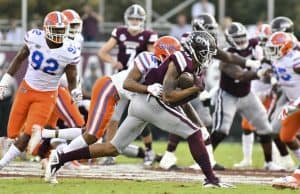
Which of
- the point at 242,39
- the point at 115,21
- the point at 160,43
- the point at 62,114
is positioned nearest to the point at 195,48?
the point at 160,43

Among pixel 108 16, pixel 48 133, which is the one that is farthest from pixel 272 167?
pixel 108 16

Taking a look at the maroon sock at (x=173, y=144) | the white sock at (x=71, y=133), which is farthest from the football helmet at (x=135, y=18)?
the white sock at (x=71, y=133)

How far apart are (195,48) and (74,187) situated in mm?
1839

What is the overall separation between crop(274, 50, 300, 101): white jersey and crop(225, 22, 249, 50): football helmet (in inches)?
34.6

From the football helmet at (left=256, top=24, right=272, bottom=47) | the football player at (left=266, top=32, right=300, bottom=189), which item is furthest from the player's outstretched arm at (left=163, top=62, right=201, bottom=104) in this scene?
the football helmet at (left=256, top=24, right=272, bottom=47)

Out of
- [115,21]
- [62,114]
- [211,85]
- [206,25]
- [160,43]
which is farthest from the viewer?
[115,21]

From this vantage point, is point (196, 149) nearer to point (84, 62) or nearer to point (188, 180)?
point (188, 180)

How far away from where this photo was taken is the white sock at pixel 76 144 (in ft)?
35.0

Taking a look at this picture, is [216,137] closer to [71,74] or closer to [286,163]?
[286,163]

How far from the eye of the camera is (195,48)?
10.3 metres

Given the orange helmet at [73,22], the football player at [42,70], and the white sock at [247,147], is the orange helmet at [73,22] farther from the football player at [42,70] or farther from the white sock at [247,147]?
the white sock at [247,147]

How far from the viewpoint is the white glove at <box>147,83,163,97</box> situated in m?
10.3

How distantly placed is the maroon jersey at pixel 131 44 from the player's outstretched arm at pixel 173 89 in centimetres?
399

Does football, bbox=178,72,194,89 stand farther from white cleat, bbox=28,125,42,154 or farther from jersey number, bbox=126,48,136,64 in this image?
jersey number, bbox=126,48,136,64
